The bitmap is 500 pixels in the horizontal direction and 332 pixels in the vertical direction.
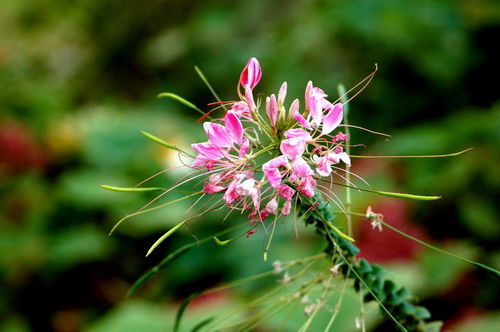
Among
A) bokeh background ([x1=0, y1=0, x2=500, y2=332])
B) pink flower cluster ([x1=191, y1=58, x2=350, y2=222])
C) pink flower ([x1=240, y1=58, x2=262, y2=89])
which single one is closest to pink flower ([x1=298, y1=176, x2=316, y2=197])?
pink flower cluster ([x1=191, y1=58, x2=350, y2=222])

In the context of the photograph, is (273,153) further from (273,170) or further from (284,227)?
(284,227)

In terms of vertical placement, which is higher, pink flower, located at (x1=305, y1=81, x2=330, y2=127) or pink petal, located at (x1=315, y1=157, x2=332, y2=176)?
pink flower, located at (x1=305, y1=81, x2=330, y2=127)

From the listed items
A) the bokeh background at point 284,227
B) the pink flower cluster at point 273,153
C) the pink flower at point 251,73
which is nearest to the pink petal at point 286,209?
the pink flower cluster at point 273,153

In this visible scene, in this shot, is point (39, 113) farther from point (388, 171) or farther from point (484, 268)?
point (484, 268)

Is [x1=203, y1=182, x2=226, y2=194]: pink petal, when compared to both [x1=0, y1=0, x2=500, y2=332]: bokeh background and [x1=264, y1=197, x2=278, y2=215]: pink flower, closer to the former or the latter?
[x1=264, y1=197, x2=278, y2=215]: pink flower

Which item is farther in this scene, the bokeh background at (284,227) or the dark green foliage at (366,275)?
the bokeh background at (284,227)

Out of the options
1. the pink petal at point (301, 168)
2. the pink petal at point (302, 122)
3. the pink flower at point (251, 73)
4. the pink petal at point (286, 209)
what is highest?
the pink flower at point (251, 73)

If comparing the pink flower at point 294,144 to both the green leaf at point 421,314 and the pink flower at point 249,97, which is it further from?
the green leaf at point 421,314

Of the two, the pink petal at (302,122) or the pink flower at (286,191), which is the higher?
the pink petal at (302,122)
